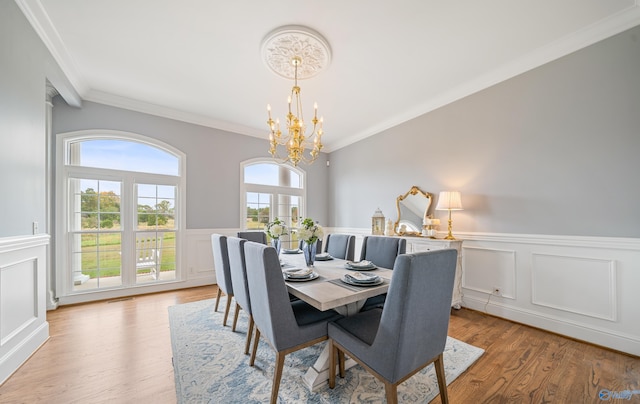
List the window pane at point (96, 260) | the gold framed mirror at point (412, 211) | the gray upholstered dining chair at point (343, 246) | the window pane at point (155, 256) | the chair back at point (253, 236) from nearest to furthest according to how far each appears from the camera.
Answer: the gray upholstered dining chair at point (343, 246)
the chair back at point (253, 236)
the window pane at point (96, 260)
the gold framed mirror at point (412, 211)
the window pane at point (155, 256)

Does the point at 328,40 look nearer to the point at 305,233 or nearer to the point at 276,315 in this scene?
the point at 305,233

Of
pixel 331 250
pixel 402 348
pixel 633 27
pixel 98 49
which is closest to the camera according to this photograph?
pixel 402 348

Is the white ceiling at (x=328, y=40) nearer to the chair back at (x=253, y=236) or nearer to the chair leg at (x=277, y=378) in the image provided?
the chair back at (x=253, y=236)

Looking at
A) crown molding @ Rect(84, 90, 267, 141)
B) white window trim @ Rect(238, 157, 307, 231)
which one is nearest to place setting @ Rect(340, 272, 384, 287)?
white window trim @ Rect(238, 157, 307, 231)

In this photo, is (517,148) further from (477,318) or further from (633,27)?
(477,318)

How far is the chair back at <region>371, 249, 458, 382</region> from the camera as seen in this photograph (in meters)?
1.19

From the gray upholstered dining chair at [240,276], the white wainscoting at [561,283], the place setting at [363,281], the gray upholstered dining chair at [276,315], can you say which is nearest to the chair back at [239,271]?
the gray upholstered dining chair at [240,276]

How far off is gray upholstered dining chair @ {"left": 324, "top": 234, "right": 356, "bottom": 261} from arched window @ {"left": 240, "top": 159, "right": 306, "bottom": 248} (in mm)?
1545

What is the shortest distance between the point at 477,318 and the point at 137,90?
520cm

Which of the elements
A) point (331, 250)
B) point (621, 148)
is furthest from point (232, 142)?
point (621, 148)

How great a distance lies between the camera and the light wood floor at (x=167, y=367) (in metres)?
1.62

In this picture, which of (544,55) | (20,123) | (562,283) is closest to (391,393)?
(562,283)

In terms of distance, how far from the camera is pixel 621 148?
214 centimetres

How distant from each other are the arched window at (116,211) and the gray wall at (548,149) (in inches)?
Answer: 158
